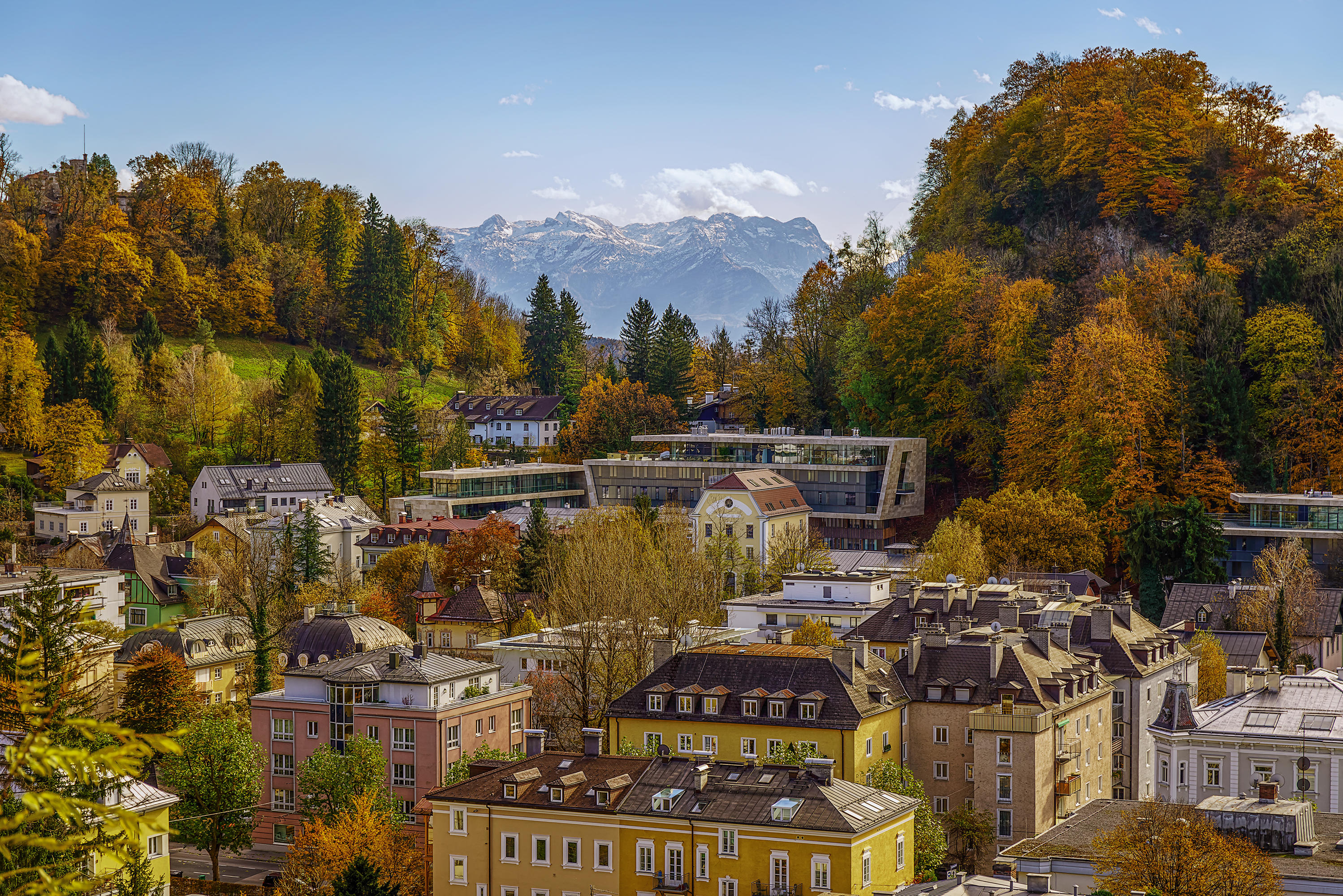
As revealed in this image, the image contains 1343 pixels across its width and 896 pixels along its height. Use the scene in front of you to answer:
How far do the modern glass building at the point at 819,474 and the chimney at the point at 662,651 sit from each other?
150 ft

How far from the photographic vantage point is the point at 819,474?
99438 millimetres

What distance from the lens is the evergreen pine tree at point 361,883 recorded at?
109 feet

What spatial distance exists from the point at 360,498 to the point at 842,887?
74.5 meters

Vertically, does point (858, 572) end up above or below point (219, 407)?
below

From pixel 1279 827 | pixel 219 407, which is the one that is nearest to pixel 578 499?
pixel 219 407

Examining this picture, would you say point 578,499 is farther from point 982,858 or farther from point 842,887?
point 842,887

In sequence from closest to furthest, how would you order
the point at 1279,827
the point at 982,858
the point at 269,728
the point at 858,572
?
the point at 1279,827 < the point at 982,858 < the point at 269,728 < the point at 858,572

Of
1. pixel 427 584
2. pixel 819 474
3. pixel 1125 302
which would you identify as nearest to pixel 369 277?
pixel 819 474

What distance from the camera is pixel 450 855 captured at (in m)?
40.9

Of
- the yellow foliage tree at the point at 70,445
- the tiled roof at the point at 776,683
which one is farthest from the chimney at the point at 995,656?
the yellow foliage tree at the point at 70,445

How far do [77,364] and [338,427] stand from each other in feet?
66.1

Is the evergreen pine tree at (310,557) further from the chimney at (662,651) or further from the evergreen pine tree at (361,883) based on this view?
the evergreen pine tree at (361,883)

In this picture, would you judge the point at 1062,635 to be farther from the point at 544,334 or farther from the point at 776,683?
the point at 544,334

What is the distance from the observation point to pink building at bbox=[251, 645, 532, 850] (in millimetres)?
53312
